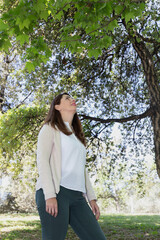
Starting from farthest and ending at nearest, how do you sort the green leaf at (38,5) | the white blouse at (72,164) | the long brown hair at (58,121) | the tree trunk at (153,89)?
the tree trunk at (153,89) < the green leaf at (38,5) < the long brown hair at (58,121) < the white blouse at (72,164)

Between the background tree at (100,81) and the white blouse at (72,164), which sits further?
the background tree at (100,81)

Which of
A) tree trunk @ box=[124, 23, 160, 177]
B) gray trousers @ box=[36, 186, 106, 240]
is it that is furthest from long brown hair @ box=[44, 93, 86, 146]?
tree trunk @ box=[124, 23, 160, 177]

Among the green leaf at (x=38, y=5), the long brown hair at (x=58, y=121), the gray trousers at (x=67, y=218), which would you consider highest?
the green leaf at (x=38, y=5)

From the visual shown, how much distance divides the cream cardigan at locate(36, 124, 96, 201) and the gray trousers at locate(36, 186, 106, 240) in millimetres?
81

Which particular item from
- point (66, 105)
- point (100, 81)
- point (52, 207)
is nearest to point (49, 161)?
point (52, 207)

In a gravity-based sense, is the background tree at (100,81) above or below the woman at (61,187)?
above

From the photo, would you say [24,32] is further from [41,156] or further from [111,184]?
[111,184]

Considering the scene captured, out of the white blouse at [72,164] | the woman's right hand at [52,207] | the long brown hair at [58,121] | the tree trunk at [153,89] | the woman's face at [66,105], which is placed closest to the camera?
the woman's right hand at [52,207]

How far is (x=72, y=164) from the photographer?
8.45ft

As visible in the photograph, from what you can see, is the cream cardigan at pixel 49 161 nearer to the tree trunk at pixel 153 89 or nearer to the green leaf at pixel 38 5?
the green leaf at pixel 38 5

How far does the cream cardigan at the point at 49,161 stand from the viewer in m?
2.35

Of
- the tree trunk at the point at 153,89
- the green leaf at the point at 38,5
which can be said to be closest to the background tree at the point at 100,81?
the tree trunk at the point at 153,89

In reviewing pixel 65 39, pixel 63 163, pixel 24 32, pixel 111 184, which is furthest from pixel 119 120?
pixel 63 163

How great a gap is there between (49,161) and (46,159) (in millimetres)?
59
